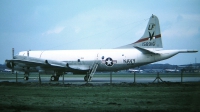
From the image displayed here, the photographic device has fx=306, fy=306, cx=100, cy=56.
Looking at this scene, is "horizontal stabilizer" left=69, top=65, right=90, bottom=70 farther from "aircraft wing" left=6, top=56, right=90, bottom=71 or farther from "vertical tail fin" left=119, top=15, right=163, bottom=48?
"vertical tail fin" left=119, top=15, right=163, bottom=48

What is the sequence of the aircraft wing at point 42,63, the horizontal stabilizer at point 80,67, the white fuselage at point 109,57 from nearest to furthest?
the white fuselage at point 109,57, the aircraft wing at point 42,63, the horizontal stabilizer at point 80,67

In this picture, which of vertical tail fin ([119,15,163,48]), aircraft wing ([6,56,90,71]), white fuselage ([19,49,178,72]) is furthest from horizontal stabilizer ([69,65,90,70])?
vertical tail fin ([119,15,163,48])

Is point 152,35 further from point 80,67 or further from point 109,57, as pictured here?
point 80,67

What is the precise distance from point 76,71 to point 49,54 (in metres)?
5.77

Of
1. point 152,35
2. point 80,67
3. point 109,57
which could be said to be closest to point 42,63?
point 80,67

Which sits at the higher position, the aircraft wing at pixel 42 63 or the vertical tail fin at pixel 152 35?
the vertical tail fin at pixel 152 35

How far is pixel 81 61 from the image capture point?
1677 inches

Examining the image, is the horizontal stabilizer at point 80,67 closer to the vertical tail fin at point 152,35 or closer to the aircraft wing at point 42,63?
the aircraft wing at point 42,63

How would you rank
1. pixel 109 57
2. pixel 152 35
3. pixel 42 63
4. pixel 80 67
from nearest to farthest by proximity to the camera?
pixel 152 35
pixel 42 63
pixel 109 57
pixel 80 67

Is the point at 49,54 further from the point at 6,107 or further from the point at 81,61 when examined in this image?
the point at 6,107

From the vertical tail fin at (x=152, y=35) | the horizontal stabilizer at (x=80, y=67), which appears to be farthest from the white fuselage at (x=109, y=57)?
the vertical tail fin at (x=152, y=35)

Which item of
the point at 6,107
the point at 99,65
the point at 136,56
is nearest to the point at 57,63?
the point at 99,65

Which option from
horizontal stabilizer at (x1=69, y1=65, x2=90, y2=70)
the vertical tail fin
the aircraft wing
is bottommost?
horizontal stabilizer at (x1=69, y1=65, x2=90, y2=70)

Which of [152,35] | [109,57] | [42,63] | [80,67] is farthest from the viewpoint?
[80,67]
